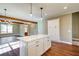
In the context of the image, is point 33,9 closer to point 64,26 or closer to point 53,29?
point 53,29

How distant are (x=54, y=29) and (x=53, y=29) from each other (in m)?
0.03

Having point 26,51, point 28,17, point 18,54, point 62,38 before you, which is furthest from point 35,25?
point 62,38

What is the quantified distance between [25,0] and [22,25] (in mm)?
679

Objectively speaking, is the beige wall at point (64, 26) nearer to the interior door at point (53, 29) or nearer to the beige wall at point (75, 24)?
the interior door at point (53, 29)

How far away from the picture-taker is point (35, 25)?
7.46 ft

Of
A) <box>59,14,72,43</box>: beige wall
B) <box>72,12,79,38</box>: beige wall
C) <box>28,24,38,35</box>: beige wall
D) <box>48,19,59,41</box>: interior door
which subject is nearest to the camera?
<box>28,24,38,35</box>: beige wall

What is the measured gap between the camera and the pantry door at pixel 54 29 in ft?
8.20

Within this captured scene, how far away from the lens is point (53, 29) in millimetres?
2549

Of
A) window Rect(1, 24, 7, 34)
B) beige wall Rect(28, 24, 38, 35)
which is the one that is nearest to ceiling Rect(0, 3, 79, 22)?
beige wall Rect(28, 24, 38, 35)

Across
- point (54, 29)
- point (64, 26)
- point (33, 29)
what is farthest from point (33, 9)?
point (64, 26)

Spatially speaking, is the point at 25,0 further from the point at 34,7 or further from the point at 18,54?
the point at 18,54

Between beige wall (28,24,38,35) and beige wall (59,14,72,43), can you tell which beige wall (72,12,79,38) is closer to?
beige wall (59,14,72,43)

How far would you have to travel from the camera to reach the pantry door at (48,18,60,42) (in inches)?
98.4

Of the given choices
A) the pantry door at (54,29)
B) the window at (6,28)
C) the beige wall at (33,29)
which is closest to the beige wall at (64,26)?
the pantry door at (54,29)
